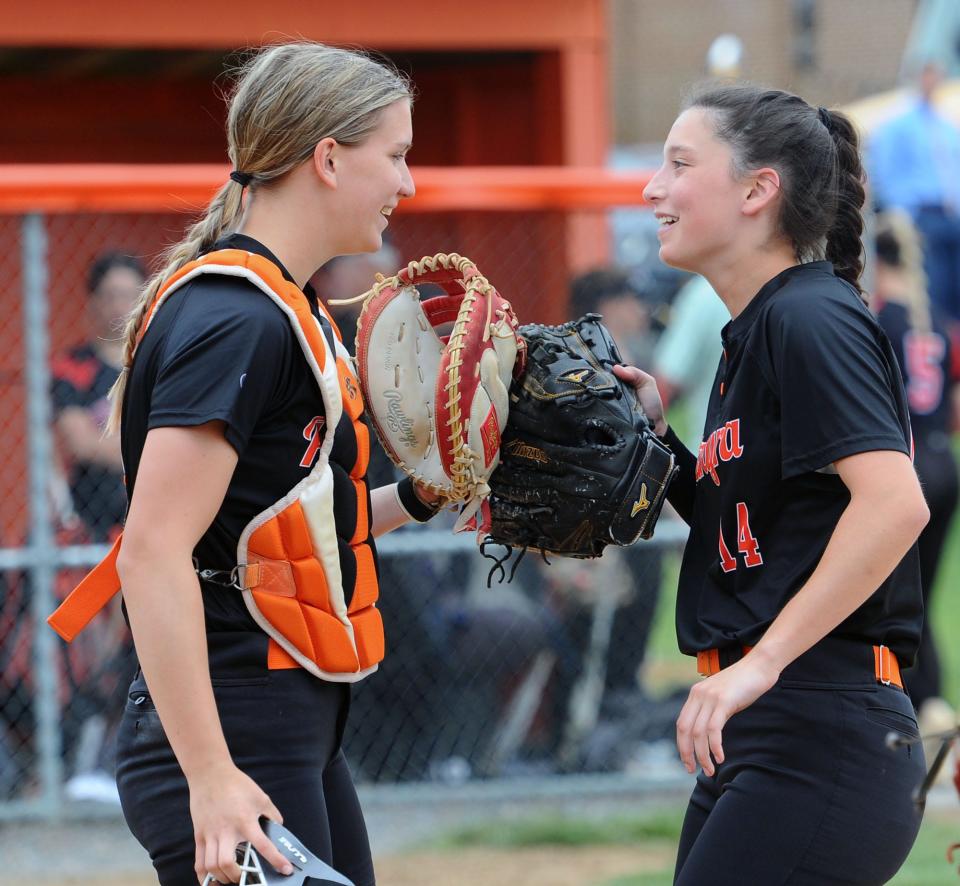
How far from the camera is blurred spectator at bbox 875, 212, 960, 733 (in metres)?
6.54

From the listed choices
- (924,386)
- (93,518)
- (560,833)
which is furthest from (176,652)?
(924,386)

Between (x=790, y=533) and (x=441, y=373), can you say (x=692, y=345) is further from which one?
(x=790, y=533)

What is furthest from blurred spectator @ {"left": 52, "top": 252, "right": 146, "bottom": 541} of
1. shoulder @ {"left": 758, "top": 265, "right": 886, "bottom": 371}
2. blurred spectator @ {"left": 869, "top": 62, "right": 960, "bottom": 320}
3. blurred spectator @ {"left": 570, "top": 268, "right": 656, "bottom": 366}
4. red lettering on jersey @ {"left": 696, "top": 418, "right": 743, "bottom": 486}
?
blurred spectator @ {"left": 869, "top": 62, "right": 960, "bottom": 320}

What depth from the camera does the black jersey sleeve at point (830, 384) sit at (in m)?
2.46

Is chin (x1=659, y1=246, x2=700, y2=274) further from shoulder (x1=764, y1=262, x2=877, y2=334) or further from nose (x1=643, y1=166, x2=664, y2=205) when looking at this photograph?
shoulder (x1=764, y1=262, x2=877, y2=334)

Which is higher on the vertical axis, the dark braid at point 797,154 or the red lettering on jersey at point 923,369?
the dark braid at point 797,154

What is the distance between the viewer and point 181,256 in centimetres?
267

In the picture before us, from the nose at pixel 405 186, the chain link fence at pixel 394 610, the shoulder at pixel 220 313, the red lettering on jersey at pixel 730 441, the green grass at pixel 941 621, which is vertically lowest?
the green grass at pixel 941 621

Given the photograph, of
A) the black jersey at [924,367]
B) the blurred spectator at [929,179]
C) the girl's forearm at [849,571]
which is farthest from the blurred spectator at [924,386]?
the girl's forearm at [849,571]

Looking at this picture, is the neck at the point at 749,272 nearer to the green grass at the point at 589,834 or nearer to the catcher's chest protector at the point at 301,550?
the catcher's chest protector at the point at 301,550

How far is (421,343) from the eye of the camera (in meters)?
3.02

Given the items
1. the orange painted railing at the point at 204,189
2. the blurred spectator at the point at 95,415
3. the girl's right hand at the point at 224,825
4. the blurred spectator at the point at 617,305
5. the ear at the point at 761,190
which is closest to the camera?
the girl's right hand at the point at 224,825

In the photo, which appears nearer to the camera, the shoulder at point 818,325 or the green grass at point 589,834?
the shoulder at point 818,325

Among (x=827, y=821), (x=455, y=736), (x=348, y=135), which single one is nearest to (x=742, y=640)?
(x=827, y=821)
